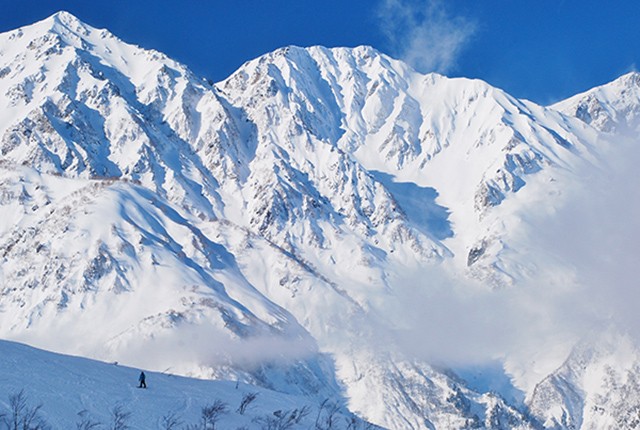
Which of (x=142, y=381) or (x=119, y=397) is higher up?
(x=142, y=381)

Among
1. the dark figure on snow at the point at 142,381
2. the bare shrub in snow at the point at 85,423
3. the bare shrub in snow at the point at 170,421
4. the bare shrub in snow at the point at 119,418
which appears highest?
the dark figure on snow at the point at 142,381

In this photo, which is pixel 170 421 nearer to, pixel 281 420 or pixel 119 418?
pixel 119 418

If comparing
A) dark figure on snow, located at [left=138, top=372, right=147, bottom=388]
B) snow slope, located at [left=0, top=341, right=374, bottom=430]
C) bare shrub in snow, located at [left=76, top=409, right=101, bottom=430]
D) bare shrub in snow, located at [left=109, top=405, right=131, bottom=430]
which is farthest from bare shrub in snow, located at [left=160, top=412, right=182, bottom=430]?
dark figure on snow, located at [left=138, top=372, right=147, bottom=388]

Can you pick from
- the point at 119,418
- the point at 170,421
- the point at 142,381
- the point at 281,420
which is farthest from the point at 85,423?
the point at 281,420

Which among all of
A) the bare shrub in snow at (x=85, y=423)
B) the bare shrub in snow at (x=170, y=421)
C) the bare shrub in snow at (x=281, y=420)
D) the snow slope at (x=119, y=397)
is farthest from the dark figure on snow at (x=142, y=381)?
the bare shrub in snow at (x=85, y=423)

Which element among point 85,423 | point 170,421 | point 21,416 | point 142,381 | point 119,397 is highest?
point 142,381

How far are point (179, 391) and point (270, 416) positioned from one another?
1004 cm

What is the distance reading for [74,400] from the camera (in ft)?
236

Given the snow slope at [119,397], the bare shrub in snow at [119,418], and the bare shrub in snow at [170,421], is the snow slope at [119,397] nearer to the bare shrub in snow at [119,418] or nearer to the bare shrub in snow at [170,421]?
the bare shrub in snow at [170,421]

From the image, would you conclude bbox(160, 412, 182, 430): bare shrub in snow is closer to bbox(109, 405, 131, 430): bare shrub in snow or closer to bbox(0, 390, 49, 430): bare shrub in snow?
bbox(109, 405, 131, 430): bare shrub in snow

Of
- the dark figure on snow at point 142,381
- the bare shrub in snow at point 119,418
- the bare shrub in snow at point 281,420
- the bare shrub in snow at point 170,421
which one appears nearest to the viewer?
the bare shrub in snow at point 119,418

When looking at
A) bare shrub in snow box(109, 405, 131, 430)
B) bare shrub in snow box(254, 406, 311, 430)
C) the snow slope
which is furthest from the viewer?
bare shrub in snow box(254, 406, 311, 430)

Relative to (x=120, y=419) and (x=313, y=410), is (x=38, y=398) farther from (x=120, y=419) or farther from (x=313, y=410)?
(x=313, y=410)

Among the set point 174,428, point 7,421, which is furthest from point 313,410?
point 7,421
